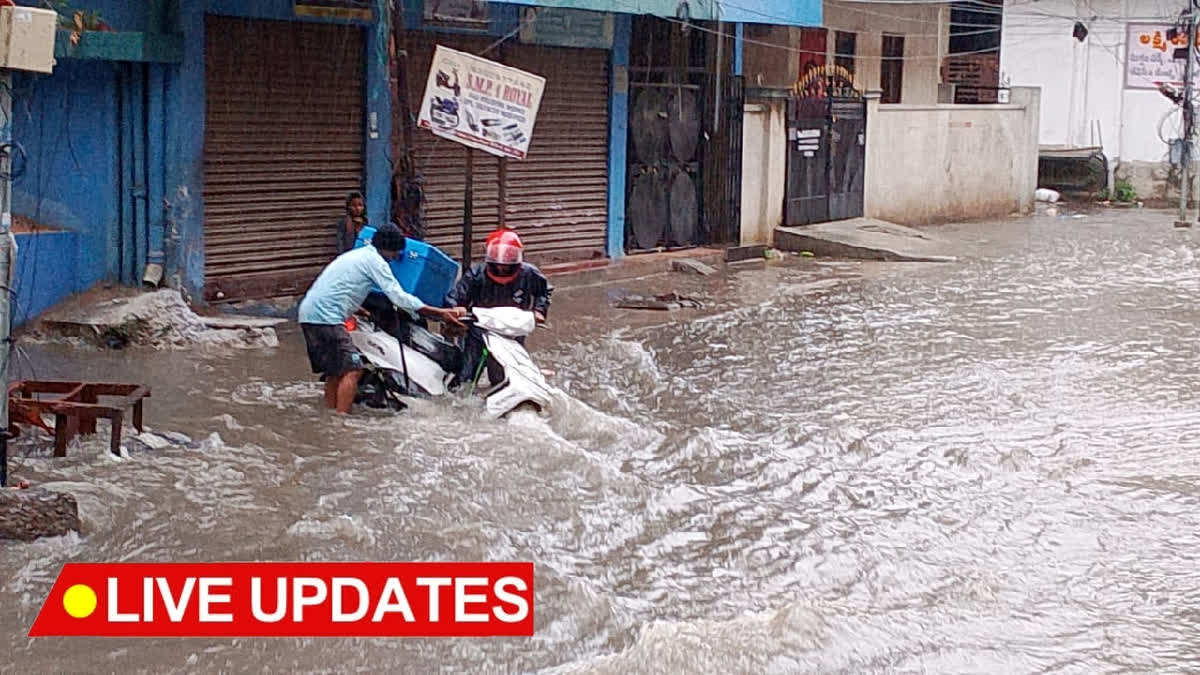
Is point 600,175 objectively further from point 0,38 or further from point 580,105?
point 0,38

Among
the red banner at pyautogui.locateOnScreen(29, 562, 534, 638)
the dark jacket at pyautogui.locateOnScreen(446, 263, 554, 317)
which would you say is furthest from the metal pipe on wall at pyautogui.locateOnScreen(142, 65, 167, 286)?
the red banner at pyautogui.locateOnScreen(29, 562, 534, 638)

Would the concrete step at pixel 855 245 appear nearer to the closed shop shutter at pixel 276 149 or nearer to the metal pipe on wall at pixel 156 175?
the closed shop shutter at pixel 276 149

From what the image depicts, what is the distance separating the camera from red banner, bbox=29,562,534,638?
6.07 m

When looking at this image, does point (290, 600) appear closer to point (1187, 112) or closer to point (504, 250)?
point (504, 250)

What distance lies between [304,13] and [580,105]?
14.6 feet

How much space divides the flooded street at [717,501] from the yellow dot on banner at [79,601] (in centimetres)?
15

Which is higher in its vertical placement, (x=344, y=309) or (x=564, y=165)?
(x=564, y=165)

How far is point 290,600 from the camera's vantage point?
6.40 metres

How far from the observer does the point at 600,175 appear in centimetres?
1766

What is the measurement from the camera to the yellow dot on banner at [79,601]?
6.17m

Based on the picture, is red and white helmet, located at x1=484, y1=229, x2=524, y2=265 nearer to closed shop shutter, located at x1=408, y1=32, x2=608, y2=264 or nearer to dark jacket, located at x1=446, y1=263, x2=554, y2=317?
dark jacket, located at x1=446, y1=263, x2=554, y2=317

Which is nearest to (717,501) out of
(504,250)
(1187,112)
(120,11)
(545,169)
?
(504,250)

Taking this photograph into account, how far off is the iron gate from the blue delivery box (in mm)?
10635

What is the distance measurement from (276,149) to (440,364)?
171 inches
